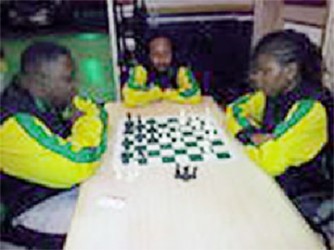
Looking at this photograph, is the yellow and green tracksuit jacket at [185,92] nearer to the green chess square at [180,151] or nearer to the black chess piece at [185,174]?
the green chess square at [180,151]

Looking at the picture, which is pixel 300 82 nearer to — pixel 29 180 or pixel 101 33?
pixel 29 180

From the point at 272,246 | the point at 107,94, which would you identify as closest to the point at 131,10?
the point at 107,94

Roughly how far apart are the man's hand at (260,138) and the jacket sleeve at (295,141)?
58 mm

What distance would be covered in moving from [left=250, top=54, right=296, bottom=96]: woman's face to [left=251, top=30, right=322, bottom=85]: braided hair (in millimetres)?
19

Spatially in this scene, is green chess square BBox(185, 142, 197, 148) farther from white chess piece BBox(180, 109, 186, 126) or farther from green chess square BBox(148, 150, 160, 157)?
white chess piece BBox(180, 109, 186, 126)

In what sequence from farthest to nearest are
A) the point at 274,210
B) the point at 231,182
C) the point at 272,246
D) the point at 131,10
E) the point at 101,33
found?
the point at 101,33
the point at 131,10
the point at 231,182
the point at 274,210
the point at 272,246

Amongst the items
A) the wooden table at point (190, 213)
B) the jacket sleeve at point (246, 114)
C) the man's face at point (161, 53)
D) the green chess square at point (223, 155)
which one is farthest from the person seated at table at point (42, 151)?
the man's face at point (161, 53)

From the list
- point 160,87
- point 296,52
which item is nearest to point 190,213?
point 296,52

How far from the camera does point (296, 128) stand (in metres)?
1.45

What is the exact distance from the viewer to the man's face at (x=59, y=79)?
1479 mm

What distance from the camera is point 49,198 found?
1492 mm

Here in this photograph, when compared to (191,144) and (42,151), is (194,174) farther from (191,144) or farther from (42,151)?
(42,151)

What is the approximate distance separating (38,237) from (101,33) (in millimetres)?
3959

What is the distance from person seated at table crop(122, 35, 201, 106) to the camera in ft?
7.58
